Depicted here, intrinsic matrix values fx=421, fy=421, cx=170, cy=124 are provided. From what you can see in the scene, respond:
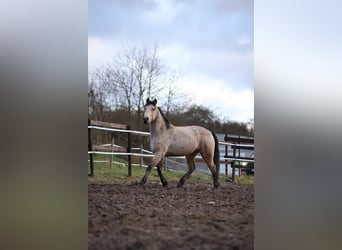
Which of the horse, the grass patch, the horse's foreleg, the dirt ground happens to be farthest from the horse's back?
the dirt ground

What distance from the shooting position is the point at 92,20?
379cm

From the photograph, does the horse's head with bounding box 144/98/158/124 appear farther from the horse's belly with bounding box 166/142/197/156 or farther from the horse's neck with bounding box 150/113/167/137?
the horse's belly with bounding box 166/142/197/156

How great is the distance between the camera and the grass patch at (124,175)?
3.85 metres

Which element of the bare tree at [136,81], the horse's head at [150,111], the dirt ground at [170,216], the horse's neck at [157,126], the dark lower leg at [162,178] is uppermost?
the bare tree at [136,81]

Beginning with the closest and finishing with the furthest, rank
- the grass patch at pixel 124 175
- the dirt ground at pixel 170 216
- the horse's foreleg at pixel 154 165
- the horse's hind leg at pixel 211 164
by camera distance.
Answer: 1. the dirt ground at pixel 170 216
2. the grass patch at pixel 124 175
3. the horse's foreleg at pixel 154 165
4. the horse's hind leg at pixel 211 164

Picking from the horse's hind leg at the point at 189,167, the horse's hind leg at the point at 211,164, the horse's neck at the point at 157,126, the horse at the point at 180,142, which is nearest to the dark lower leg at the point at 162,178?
the horse at the point at 180,142

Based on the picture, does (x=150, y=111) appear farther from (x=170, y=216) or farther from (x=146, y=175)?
(x=170, y=216)

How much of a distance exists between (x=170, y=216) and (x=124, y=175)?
1.87 ft

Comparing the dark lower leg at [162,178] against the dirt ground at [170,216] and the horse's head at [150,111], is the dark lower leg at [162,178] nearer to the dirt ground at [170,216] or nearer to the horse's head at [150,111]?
the dirt ground at [170,216]

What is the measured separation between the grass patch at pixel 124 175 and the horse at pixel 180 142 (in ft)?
0.20

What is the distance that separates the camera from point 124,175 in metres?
3.94

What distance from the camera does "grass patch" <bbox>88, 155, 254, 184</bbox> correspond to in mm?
3850

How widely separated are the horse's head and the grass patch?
46cm
